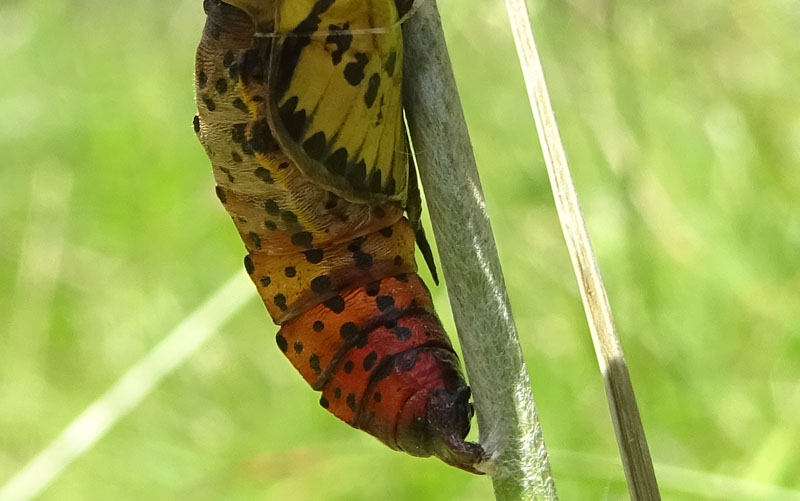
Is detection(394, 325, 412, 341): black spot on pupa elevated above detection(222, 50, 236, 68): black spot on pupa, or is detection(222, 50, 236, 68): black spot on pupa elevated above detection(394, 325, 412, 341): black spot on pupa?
detection(222, 50, 236, 68): black spot on pupa

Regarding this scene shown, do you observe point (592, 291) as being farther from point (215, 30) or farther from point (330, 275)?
point (215, 30)

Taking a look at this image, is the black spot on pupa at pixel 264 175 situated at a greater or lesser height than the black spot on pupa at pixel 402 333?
greater

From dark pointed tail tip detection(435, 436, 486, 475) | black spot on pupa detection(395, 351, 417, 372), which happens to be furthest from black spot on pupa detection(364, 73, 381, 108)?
dark pointed tail tip detection(435, 436, 486, 475)

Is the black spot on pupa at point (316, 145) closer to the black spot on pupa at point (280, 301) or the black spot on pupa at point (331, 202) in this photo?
the black spot on pupa at point (331, 202)

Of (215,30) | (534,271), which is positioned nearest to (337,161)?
→ (215,30)

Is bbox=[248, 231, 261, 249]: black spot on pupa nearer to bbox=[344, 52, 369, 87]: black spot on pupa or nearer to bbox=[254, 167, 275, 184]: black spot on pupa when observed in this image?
bbox=[254, 167, 275, 184]: black spot on pupa

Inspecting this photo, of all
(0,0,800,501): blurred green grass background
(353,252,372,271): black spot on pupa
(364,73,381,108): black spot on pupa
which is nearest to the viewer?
(364,73,381,108): black spot on pupa

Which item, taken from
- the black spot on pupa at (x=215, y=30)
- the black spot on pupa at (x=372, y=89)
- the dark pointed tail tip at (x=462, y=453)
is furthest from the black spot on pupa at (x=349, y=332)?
the black spot on pupa at (x=215, y=30)

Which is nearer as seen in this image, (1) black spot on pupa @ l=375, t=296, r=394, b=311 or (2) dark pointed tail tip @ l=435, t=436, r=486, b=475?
(2) dark pointed tail tip @ l=435, t=436, r=486, b=475

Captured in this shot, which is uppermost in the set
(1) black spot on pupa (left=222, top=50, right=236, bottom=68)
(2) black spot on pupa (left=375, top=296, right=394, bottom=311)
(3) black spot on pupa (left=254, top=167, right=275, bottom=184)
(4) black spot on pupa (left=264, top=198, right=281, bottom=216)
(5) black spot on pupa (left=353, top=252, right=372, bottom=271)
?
(1) black spot on pupa (left=222, top=50, right=236, bottom=68)
